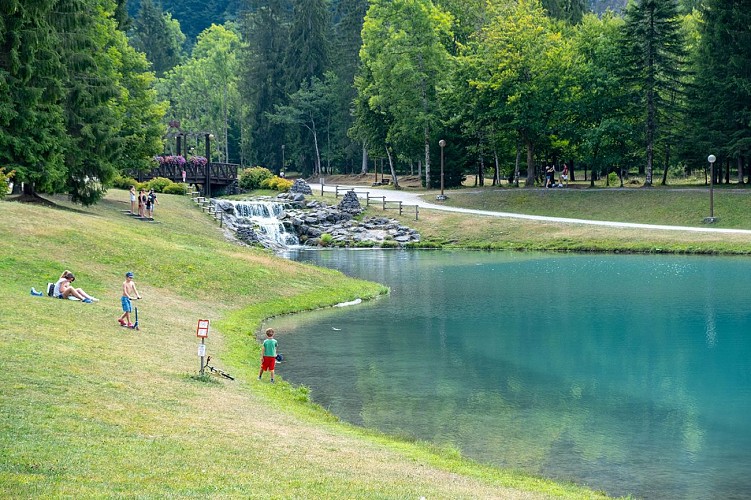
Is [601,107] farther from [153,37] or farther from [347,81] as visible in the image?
[153,37]

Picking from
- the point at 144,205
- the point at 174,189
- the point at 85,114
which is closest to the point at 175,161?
the point at 174,189

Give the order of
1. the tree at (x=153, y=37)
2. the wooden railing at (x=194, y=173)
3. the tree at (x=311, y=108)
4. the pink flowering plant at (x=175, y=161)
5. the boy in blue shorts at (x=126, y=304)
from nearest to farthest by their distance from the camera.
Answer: the boy in blue shorts at (x=126, y=304) < the wooden railing at (x=194, y=173) < the pink flowering plant at (x=175, y=161) < the tree at (x=311, y=108) < the tree at (x=153, y=37)

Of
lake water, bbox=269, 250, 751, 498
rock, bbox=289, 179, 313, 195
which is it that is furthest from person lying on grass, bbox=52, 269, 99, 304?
rock, bbox=289, 179, 313, 195

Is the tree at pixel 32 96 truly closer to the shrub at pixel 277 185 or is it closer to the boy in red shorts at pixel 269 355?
the boy in red shorts at pixel 269 355

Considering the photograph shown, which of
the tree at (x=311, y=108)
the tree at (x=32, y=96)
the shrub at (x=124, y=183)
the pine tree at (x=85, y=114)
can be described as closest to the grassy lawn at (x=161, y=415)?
the tree at (x=32, y=96)

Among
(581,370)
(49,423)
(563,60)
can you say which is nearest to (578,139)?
(563,60)

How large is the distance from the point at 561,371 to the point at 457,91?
57793 millimetres

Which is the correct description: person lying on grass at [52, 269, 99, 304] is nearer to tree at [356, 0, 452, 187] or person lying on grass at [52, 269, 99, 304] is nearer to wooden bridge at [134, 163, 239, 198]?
wooden bridge at [134, 163, 239, 198]

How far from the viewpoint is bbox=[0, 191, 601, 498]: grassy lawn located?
12.4m

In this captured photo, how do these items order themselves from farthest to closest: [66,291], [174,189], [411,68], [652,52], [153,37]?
[153,37] → [411,68] → [174,189] → [652,52] → [66,291]

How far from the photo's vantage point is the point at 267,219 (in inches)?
2798

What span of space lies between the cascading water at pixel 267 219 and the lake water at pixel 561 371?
22367 mm

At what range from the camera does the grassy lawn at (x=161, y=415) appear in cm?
1236

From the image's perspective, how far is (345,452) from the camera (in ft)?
51.2
